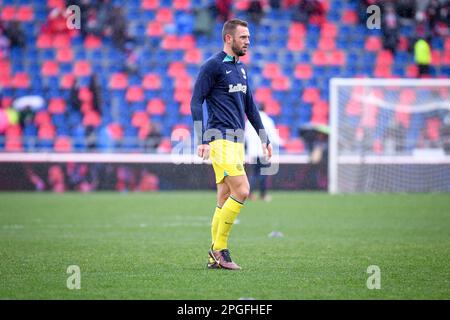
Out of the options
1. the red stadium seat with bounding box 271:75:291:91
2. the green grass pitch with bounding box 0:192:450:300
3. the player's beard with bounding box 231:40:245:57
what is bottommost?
the green grass pitch with bounding box 0:192:450:300

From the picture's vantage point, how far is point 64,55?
26.6 m

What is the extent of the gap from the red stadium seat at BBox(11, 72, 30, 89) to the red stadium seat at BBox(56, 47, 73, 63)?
1150mm

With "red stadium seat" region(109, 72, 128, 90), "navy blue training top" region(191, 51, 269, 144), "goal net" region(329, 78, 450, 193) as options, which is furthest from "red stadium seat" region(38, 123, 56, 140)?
"navy blue training top" region(191, 51, 269, 144)

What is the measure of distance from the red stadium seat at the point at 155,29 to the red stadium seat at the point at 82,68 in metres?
2.15

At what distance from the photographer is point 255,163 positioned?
66.4ft

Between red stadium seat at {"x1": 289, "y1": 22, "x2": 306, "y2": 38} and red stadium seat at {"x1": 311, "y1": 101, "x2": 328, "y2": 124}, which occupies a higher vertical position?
red stadium seat at {"x1": 289, "y1": 22, "x2": 306, "y2": 38}

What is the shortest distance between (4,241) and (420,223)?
21.5ft

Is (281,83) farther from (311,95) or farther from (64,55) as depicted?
(64,55)

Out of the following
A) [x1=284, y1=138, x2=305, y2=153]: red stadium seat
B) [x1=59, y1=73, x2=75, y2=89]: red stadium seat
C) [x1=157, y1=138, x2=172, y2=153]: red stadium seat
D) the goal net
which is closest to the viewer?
the goal net

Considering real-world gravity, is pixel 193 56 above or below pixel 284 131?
above

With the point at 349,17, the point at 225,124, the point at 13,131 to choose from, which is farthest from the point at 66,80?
the point at 225,124

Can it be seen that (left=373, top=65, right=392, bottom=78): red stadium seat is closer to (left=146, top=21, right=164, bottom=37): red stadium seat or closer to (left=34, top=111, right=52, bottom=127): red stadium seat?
(left=146, top=21, right=164, bottom=37): red stadium seat

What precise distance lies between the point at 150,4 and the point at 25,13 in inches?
154

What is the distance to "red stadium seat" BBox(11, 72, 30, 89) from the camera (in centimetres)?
2597
